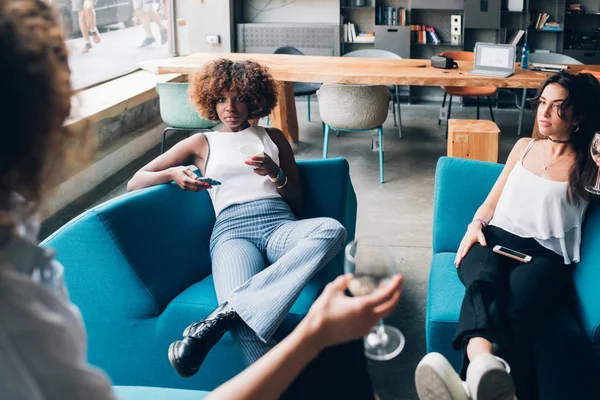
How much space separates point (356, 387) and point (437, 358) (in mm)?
299

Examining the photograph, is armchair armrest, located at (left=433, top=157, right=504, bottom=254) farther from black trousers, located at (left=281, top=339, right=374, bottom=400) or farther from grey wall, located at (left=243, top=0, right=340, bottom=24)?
grey wall, located at (left=243, top=0, right=340, bottom=24)

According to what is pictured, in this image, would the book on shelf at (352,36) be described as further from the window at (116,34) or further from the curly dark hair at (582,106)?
the curly dark hair at (582,106)

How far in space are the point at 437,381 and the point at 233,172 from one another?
4.14ft

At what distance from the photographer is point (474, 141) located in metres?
3.94

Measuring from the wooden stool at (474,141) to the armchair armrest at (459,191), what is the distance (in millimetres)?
1361

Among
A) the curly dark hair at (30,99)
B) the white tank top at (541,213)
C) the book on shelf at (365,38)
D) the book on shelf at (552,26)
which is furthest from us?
the book on shelf at (365,38)

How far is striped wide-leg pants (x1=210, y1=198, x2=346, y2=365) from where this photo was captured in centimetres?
203

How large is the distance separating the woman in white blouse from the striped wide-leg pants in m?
0.50

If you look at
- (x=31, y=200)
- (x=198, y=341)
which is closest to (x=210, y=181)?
(x=198, y=341)

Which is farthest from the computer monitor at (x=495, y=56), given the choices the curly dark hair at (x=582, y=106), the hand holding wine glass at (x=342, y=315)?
the hand holding wine glass at (x=342, y=315)

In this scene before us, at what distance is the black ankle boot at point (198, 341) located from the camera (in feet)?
6.43

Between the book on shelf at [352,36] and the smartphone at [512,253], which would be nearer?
the smartphone at [512,253]

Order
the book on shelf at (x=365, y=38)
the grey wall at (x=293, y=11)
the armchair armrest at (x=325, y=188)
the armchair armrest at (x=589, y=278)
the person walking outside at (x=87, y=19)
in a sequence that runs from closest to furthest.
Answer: the armchair armrest at (x=589, y=278)
the armchair armrest at (x=325, y=188)
the person walking outside at (x=87, y=19)
the book on shelf at (x=365, y=38)
the grey wall at (x=293, y=11)

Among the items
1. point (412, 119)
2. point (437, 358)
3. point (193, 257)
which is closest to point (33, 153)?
point (437, 358)
